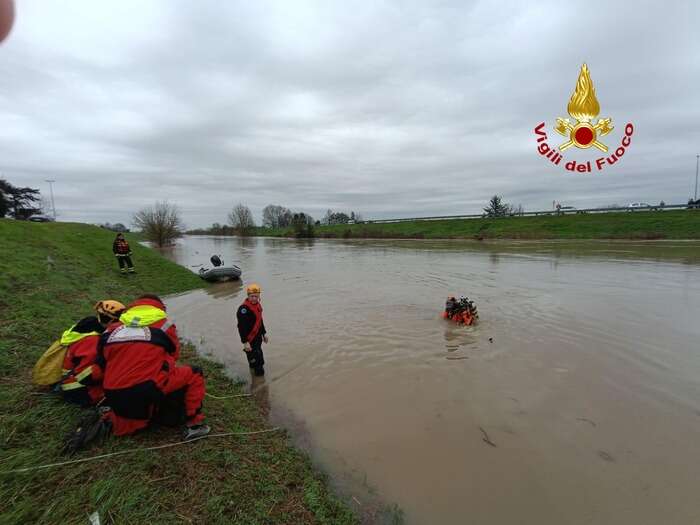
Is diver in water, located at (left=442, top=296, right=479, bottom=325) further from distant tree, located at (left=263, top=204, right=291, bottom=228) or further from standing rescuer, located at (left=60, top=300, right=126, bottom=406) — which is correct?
distant tree, located at (left=263, top=204, right=291, bottom=228)

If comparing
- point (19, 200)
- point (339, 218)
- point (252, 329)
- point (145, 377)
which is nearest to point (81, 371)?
point (145, 377)

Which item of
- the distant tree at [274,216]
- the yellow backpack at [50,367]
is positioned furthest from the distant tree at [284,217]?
the yellow backpack at [50,367]

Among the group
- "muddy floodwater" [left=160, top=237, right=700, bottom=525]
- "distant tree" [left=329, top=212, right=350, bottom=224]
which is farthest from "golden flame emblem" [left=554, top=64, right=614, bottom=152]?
"distant tree" [left=329, top=212, right=350, bottom=224]

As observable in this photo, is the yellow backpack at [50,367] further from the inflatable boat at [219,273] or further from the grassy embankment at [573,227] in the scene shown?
the grassy embankment at [573,227]

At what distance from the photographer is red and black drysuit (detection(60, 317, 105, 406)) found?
11.7ft

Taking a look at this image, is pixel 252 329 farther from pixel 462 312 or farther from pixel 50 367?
pixel 462 312

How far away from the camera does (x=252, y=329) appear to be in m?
5.93

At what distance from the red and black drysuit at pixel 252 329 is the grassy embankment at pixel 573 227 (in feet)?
166

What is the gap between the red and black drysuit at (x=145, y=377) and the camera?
311 centimetres

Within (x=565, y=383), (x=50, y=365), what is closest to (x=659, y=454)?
(x=565, y=383)

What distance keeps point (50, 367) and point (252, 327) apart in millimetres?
2728

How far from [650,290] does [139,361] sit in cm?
1731

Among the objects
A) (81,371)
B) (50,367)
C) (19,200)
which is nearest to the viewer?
(81,371)

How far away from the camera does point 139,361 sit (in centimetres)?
315
